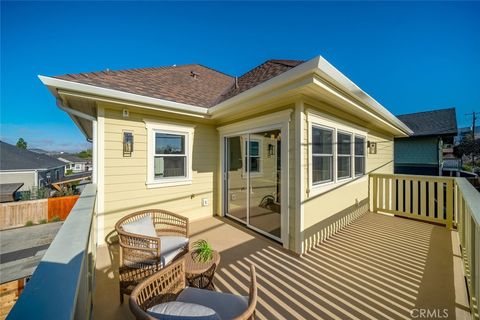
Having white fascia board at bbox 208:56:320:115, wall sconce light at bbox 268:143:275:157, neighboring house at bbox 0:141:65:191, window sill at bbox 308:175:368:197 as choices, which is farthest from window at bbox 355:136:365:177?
neighboring house at bbox 0:141:65:191

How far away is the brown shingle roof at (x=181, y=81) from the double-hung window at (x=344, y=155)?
6.70 ft

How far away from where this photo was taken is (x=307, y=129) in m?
3.43

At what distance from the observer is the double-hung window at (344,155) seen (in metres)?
4.49

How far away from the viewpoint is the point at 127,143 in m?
3.80

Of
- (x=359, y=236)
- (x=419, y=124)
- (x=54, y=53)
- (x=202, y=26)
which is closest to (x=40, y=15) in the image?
(x=54, y=53)

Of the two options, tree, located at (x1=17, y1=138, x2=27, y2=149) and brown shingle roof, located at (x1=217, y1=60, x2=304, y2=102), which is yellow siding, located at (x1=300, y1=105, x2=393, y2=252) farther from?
tree, located at (x1=17, y1=138, x2=27, y2=149)

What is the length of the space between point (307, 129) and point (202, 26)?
7111 millimetres

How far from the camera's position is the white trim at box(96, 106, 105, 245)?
3.52 metres

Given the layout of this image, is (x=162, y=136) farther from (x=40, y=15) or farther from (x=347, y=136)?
(x=40, y=15)

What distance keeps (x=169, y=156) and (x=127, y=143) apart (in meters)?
0.93

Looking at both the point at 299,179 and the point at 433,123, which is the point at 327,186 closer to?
the point at 299,179

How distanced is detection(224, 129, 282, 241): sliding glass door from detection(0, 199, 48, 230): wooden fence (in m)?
8.42

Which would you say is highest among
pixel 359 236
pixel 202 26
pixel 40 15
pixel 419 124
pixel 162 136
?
pixel 202 26

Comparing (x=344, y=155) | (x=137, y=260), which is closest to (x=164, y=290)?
(x=137, y=260)
